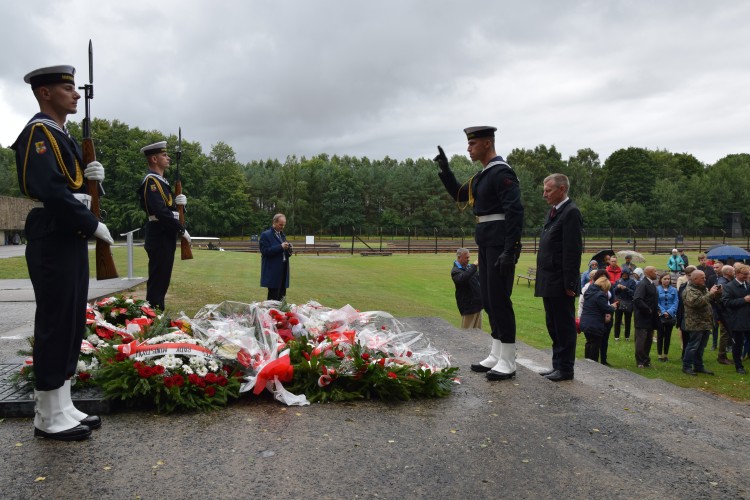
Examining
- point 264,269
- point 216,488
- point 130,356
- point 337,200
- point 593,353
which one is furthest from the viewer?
point 337,200

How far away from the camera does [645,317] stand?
12086mm

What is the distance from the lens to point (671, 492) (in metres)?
3.10

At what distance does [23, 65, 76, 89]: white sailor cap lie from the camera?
394cm

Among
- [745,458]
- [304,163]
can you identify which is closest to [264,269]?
[745,458]

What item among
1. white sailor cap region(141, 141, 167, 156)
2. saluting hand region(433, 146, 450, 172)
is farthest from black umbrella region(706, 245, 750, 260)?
white sailor cap region(141, 141, 167, 156)

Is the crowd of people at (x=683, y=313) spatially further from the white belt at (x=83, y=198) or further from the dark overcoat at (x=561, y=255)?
the white belt at (x=83, y=198)

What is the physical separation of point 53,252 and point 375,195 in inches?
3564

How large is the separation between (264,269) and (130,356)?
575 cm

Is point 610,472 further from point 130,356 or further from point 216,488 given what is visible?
point 130,356

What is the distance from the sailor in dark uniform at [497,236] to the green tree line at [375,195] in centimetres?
6833

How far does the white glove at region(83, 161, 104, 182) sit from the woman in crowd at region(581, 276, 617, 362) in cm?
881

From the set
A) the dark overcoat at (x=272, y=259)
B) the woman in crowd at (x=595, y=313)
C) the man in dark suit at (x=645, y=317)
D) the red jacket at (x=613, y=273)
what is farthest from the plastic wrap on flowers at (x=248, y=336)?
the red jacket at (x=613, y=273)

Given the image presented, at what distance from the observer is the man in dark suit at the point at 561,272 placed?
5.66m

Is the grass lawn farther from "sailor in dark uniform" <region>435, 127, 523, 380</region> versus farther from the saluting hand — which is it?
the saluting hand
